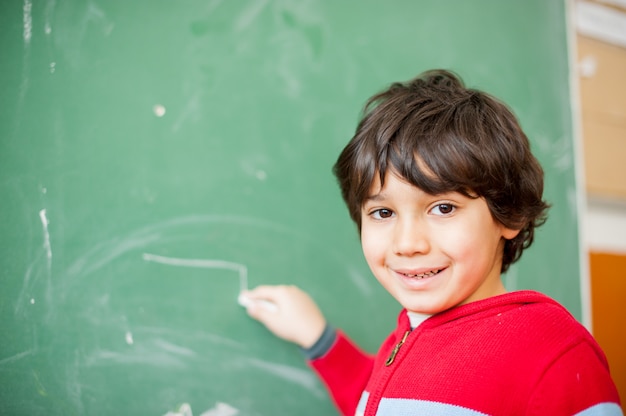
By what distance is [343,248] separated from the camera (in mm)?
1023

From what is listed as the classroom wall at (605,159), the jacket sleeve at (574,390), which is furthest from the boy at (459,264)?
the classroom wall at (605,159)

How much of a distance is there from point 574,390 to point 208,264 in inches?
21.2

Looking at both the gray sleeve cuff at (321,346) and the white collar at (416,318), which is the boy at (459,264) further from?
the gray sleeve cuff at (321,346)

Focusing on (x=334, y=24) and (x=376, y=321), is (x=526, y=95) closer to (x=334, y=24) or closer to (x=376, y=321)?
(x=334, y=24)

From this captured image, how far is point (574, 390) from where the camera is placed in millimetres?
609

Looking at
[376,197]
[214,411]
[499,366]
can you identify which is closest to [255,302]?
[214,411]

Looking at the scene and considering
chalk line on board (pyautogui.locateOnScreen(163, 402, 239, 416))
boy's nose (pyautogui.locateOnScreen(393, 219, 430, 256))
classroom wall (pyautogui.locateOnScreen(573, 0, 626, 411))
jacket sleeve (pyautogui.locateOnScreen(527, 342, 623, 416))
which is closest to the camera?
jacket sleeve (pyautogui.locateOnScreen(527, 342, 623, 416))

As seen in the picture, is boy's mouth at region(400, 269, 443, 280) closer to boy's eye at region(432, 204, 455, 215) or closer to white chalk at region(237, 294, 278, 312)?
boy's eye at region(432, 204, 455, 215)

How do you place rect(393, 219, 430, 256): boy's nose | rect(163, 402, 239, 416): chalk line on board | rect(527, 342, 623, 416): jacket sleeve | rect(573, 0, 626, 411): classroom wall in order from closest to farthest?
rect(527, 342, 623, 416): jacket sleeve < rect(393, 219, 430, 256): boy's nose < rect(163, 402, 239, 416): chalk line on board < rect(573, 0, 626, 411): classroom wall

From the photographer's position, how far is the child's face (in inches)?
27.8

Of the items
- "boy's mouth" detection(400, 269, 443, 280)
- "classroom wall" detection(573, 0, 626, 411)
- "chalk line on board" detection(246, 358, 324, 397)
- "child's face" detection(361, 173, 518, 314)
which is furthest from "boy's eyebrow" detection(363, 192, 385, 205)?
"classroom wall" detection(573, 0, 626, 411)

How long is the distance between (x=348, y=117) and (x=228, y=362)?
50cm

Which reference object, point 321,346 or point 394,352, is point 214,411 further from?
point 394,352

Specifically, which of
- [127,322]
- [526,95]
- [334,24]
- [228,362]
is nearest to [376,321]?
[228,362]
